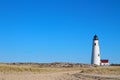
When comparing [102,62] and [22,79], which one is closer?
[22,79]

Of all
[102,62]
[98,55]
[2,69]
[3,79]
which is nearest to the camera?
[3,79]

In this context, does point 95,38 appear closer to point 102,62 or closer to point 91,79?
point 102,62

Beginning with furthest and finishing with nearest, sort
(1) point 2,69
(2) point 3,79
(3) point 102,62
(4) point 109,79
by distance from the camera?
(3) point 102,62, (1) point 2,69, (4) point 109,79, (2) point 3,79

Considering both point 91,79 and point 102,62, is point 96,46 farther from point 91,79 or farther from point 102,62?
point 91,79

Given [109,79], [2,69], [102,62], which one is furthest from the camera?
[102,62]

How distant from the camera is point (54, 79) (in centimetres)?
2848

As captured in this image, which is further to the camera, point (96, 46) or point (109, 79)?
point (96, 46)

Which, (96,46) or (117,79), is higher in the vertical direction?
(96,46)

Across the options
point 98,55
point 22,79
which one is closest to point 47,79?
point 22,79

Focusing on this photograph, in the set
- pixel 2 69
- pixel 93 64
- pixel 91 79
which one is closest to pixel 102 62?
pixel 93 64

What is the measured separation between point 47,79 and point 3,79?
4.60m

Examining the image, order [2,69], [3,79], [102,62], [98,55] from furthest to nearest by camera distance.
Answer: [102,62] → [98,55] → [2,69] → [3,79]

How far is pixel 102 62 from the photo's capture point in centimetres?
7556

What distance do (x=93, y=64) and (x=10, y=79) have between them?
42429 mm
